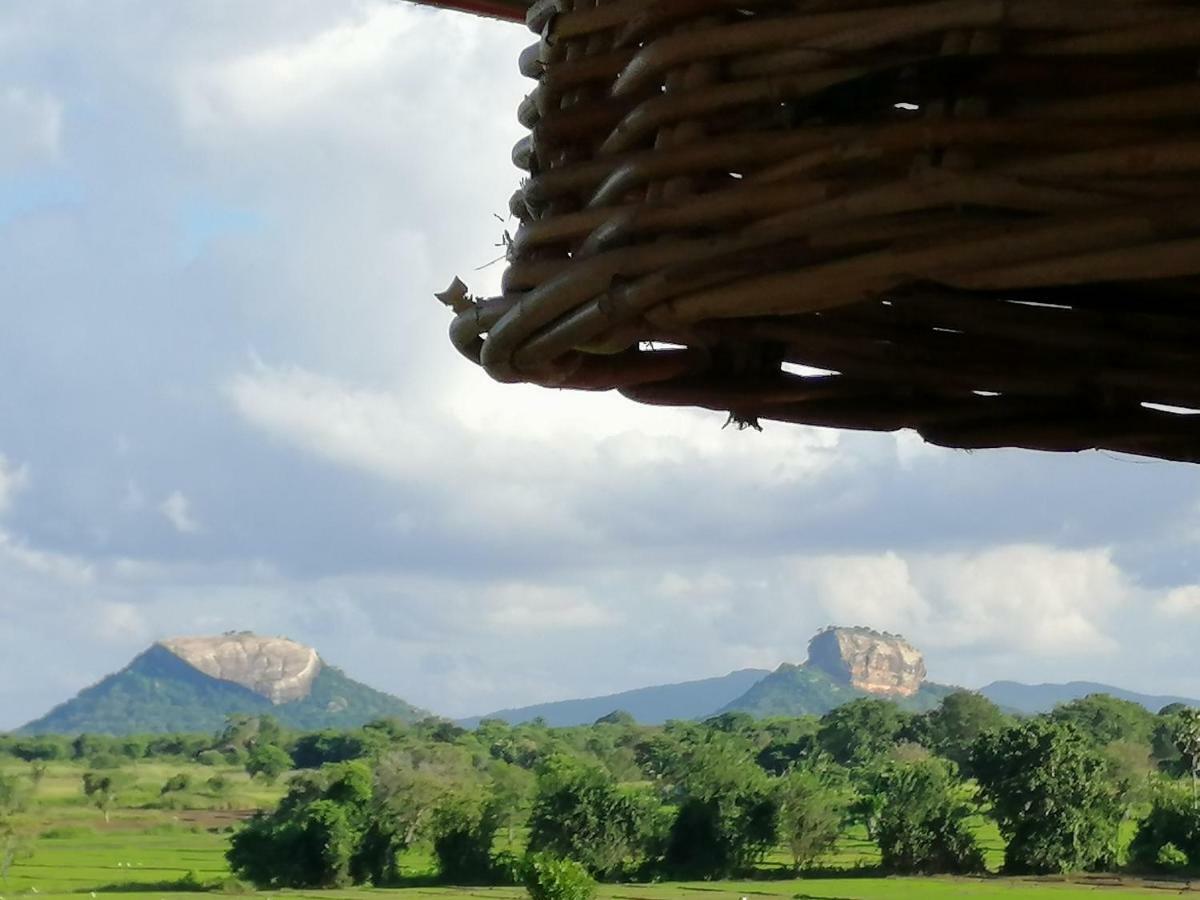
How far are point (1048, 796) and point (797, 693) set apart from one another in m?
7.86

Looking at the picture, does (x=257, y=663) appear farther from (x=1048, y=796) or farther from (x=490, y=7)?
(x=490, y=7)

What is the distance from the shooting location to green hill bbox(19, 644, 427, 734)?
77.8ft

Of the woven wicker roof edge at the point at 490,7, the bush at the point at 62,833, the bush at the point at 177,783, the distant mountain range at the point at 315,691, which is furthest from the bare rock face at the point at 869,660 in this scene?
the woven wicker roof edge at the point at 490,7

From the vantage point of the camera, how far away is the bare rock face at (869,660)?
17016 mm

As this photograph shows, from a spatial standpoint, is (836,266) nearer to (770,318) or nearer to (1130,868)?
(770,318)

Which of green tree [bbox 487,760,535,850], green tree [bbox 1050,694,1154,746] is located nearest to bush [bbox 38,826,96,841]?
green tree [bbox 487,760,535,850]

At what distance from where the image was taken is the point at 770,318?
23cm

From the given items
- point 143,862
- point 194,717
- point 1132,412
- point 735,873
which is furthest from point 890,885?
point 194,717

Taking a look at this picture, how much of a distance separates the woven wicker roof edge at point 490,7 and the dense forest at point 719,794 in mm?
7545

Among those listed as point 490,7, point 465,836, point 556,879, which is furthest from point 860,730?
point 490,7

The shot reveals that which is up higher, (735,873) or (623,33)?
(623,33)

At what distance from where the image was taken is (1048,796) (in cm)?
846

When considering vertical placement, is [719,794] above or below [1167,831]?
above

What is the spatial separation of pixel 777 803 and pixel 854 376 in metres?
10.4
